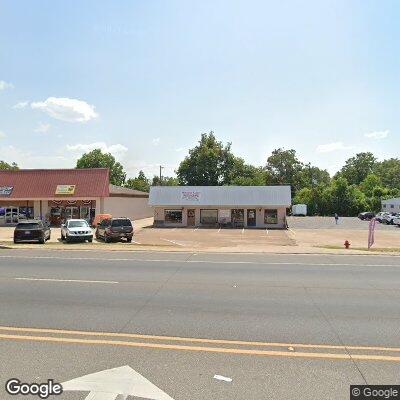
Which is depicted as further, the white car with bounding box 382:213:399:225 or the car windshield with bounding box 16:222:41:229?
the white car with bounding box 382:213:399:225

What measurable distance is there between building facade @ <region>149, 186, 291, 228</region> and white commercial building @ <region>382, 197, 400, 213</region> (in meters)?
28.7

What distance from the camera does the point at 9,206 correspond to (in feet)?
155

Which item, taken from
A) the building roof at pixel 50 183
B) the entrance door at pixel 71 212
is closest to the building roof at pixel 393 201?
the building roof at pixel 50 183

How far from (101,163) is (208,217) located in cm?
6215

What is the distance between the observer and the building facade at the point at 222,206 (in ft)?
156

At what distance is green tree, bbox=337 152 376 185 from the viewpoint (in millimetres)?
121562

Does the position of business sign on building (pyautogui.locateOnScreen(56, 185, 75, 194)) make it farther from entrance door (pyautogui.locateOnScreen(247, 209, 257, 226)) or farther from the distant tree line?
the distant tree line

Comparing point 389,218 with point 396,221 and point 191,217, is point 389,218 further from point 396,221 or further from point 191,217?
point 191,217

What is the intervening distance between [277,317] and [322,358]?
227 cm

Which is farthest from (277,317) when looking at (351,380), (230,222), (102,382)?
(230,222)

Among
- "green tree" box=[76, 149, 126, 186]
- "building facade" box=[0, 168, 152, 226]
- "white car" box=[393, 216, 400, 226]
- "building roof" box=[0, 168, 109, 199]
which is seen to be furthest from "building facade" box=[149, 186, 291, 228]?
"green tree" box=[76, 149, 126, 186]

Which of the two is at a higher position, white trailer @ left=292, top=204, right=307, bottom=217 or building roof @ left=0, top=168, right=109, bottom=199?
building roof @ left=0, top=168, right=109, bottom=199

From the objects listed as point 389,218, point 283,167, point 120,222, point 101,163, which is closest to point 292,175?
point 283,167

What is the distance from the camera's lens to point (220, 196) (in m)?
48.9
